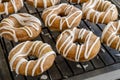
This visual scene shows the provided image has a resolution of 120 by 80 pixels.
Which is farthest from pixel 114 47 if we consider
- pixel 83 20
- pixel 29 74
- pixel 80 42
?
pixel 29 74

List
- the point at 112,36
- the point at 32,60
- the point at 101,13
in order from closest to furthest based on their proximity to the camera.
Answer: the point at 32,60, the point at 112,36, the point at 101,13

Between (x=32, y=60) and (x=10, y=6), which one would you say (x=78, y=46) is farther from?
(x=10, y=6)

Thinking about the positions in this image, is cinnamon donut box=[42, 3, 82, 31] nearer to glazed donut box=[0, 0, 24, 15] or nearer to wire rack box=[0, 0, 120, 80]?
wire rack box=[0, 0, 120, 80]

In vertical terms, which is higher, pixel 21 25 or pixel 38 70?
pixel 21 25

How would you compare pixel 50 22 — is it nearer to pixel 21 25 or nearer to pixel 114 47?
pixel 21 25

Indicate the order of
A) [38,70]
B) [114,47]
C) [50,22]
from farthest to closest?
[50,22] → [114,47] → [38,70]

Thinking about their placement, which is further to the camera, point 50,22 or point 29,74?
point 50,22

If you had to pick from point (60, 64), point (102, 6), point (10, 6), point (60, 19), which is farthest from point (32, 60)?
point (102, 6)
